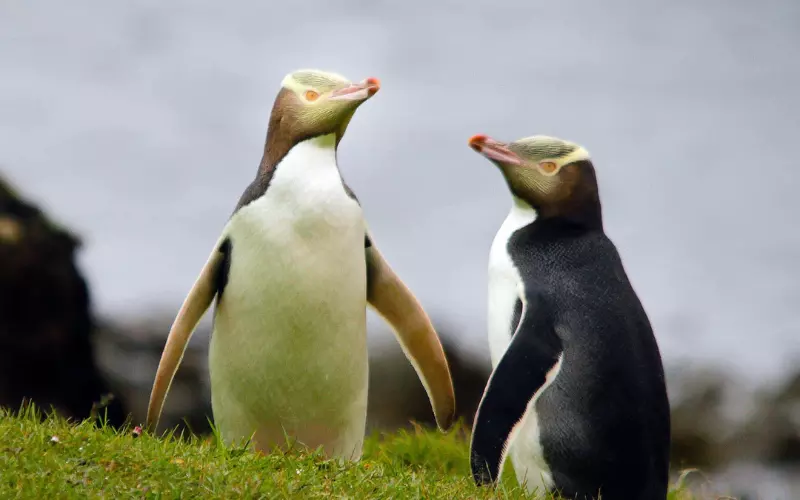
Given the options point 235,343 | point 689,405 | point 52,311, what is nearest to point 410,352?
point 235,343

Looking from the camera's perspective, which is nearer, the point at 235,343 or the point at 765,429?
the point at 235,343

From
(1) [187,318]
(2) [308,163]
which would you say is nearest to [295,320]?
(1) [187,318]

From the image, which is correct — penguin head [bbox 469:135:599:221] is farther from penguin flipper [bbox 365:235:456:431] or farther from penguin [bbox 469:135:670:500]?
penguin flipper [bbox 365:235:456:431]

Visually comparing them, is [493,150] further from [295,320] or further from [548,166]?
[295,320]

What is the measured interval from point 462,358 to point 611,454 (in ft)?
22.9

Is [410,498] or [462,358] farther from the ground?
[410,498]

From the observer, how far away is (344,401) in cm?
520

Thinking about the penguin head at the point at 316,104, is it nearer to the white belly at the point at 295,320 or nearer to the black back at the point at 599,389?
the white belly at the point at 295,320

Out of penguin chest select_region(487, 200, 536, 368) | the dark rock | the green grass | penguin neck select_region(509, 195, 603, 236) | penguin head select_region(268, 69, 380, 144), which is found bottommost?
the dark rock

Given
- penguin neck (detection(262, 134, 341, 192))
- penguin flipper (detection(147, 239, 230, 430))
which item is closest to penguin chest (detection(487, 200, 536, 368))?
penguin neck (detection(262, 134, 341, 192))

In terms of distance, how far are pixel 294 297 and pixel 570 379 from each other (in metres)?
1.43

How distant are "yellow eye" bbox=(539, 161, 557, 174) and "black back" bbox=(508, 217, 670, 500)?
18.1 inches

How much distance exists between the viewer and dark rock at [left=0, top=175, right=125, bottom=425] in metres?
10.8

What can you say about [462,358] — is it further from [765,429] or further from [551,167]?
[551,167]
